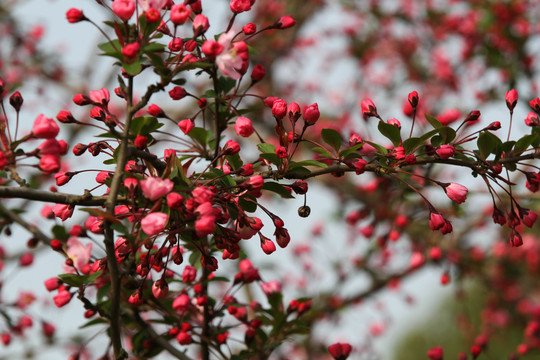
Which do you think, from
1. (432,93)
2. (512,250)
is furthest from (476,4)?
(512,250)

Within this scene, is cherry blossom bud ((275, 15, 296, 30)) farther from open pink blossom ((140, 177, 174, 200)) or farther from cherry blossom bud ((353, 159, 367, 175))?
open pink blossom ((140, 177, 174, 200))

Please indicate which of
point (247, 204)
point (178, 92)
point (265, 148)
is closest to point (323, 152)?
point (265, 148)

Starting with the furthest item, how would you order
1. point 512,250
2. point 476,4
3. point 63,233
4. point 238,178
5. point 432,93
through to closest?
point 432,93 → point 512,250 → point 476,4 → point 63,233 → point 238,178

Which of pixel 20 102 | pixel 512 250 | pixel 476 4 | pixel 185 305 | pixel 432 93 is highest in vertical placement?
pixel 432 93

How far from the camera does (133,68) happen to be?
4.61ft

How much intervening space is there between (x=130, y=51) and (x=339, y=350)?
139 cm

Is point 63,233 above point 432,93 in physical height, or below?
below

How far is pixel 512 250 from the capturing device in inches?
292

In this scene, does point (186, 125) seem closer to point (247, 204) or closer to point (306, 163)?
point (247, 204)

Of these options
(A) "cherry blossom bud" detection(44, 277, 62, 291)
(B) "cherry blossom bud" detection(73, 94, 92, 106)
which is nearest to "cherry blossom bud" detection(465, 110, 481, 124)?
(B) "cherry blossom bud" detection(73, 94, 92, 106)

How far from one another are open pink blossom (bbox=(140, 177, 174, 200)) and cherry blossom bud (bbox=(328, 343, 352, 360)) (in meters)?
1.09

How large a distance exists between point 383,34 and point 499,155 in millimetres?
7254

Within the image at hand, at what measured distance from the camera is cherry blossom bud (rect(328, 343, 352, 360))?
6.90 ft

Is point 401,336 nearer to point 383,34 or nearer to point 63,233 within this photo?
point 383,34
